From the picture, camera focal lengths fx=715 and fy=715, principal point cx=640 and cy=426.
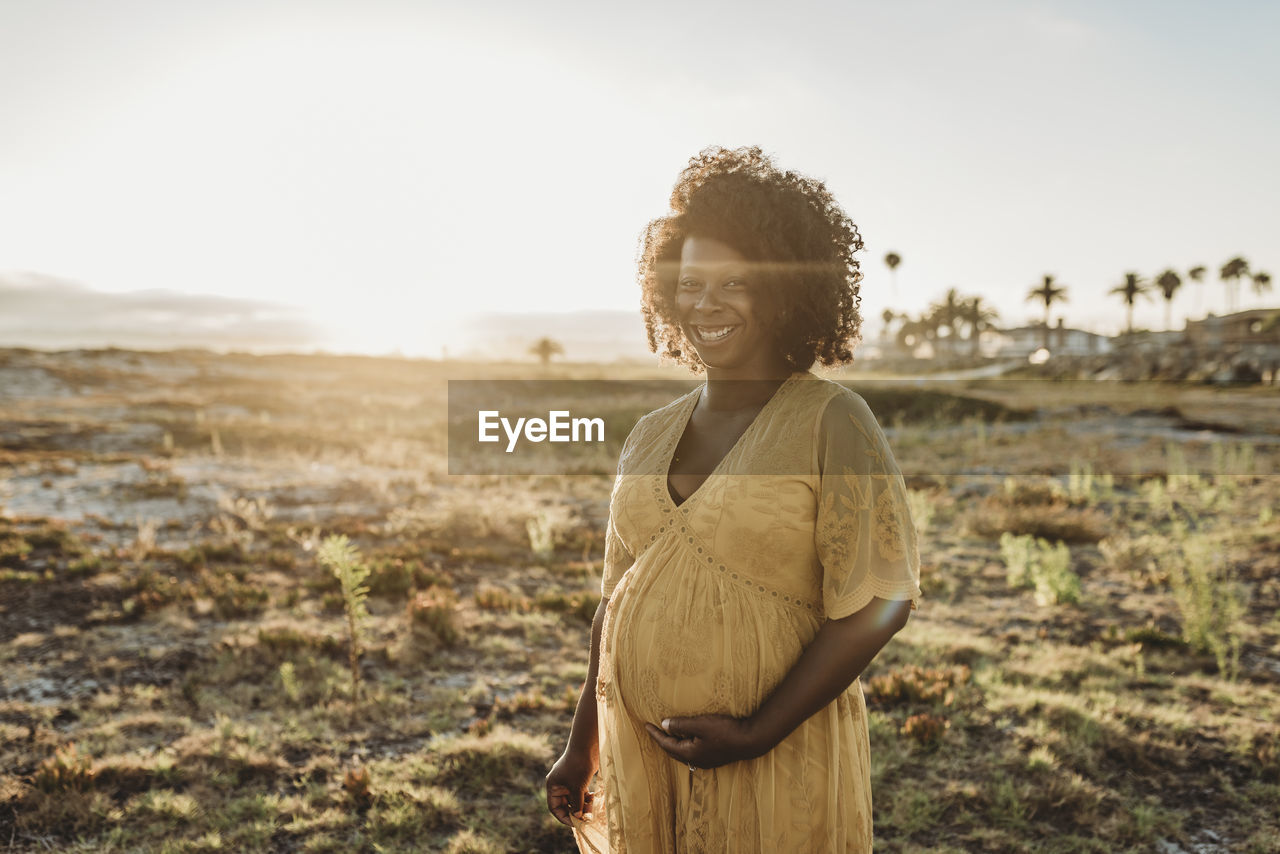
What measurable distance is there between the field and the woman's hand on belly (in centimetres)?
275

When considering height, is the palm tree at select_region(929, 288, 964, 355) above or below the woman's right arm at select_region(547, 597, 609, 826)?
above

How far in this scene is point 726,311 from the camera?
1.91 m

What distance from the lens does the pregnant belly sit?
5.72ft

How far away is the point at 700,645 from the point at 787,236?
1119 millimetres

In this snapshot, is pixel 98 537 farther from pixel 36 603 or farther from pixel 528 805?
pixel 528 805

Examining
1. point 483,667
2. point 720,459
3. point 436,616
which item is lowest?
point 483,667

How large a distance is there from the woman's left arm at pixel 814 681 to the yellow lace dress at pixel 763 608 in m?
0.05

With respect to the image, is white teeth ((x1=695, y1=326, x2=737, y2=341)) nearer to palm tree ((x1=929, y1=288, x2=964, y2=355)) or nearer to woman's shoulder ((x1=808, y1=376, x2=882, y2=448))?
woman's shoulder ((x1=808, y1=376, x2=882, y2=448))

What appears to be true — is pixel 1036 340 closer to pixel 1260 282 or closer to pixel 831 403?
pixel 1260 282

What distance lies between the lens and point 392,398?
42344mm

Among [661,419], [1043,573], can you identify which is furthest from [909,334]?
[661,419]

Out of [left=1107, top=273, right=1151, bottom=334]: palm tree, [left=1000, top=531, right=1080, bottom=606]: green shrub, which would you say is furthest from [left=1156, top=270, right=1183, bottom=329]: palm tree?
[left=1000, top=531, right=1080, bottom=606]: green shrub

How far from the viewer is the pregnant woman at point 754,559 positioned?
1.65 metres

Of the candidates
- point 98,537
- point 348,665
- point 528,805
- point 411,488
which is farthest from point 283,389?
point 528,805
